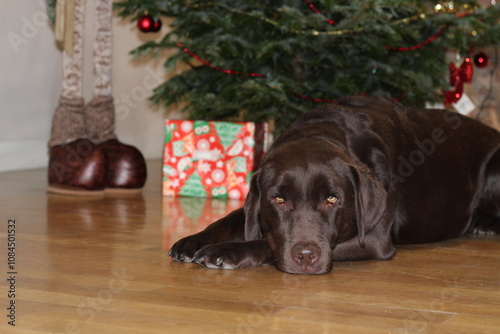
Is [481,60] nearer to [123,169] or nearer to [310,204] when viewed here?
[123,169]

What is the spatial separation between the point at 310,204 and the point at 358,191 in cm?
21

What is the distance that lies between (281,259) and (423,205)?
34.5 inches

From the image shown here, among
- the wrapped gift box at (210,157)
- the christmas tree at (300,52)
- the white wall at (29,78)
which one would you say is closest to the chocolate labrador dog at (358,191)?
the christmas tree at (300,52)

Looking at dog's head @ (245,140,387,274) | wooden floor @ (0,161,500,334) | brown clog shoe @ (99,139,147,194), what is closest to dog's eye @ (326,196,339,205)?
dog's head @ (245,140,387,274)

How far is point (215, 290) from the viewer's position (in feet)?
7.19

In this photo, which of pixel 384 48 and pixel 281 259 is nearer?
pixel 281 259

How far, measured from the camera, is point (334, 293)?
7.22 ft

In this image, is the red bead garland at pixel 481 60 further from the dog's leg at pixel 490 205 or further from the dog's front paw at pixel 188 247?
the dog's front paw at pixel 188 247

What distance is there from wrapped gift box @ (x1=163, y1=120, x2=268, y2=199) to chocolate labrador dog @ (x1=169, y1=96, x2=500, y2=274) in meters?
1.50

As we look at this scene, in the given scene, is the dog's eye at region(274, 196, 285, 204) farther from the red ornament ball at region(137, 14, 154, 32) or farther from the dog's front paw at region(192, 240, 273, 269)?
the red ornament ball at region(137, 14, 154, 32)

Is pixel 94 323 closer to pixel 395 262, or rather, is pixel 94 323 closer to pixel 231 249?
pixel 231 249

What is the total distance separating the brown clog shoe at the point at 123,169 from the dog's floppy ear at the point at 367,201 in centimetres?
251

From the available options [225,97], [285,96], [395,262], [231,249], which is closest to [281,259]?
[231,249]

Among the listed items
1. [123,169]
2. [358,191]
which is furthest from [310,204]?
[123,169]
